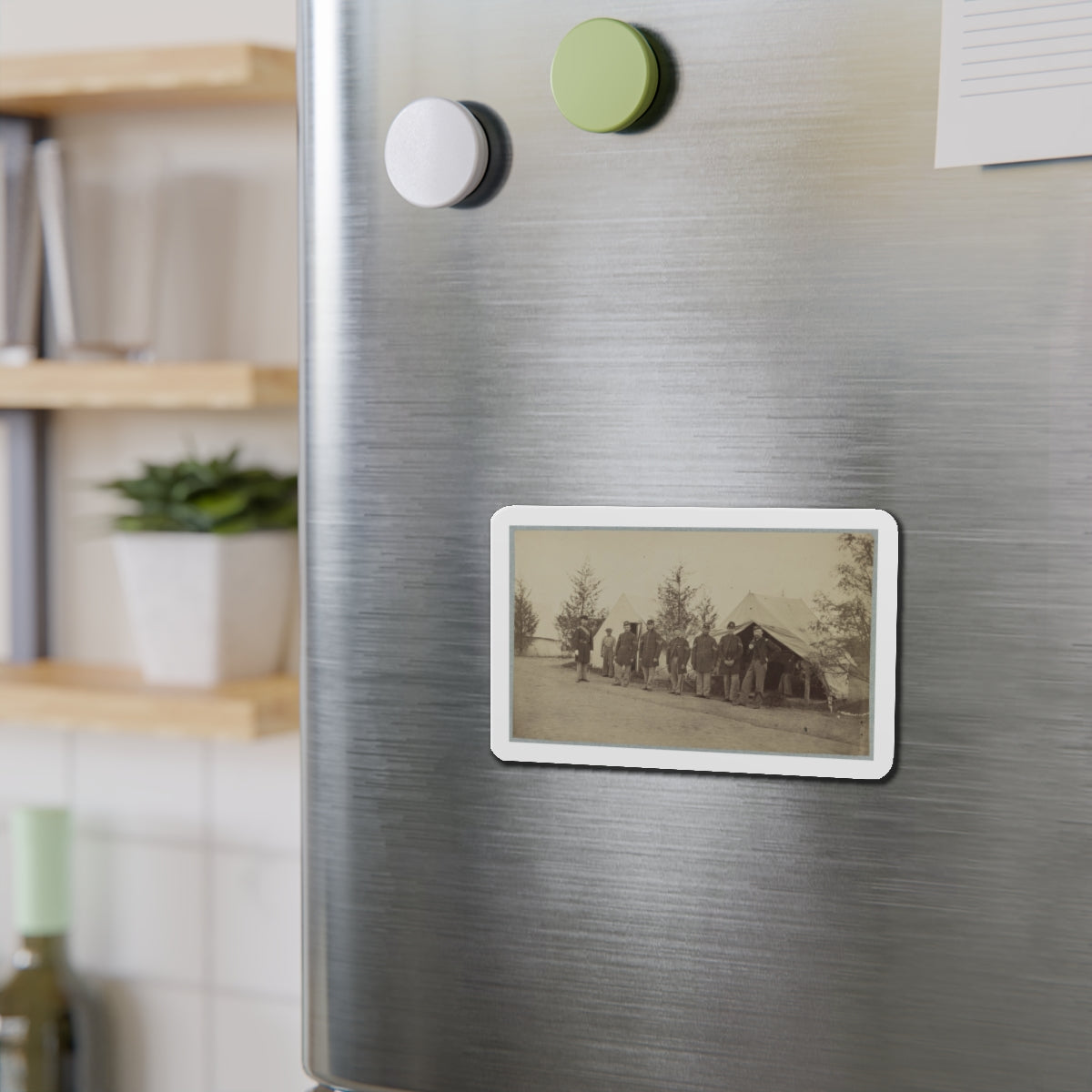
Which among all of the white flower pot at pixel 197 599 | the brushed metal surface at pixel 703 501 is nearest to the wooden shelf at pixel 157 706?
the white flower pot at pixel 197 599

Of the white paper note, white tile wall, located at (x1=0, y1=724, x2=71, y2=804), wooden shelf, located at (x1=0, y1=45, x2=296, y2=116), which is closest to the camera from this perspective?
the white paper note

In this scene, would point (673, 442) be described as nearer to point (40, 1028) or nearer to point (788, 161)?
point (788, 161)

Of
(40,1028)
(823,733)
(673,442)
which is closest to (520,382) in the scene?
(673,442)

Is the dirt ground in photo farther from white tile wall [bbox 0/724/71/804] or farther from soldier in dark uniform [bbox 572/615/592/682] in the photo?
white tile wall [bbox 0/724/71/804]

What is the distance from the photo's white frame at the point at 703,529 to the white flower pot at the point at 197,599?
23.1 inches

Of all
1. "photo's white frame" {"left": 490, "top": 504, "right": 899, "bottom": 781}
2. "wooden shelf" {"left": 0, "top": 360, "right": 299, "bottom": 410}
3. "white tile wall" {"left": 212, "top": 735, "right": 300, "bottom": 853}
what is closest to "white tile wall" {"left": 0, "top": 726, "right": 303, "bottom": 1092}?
"white tile wall" {"left": 212, "top": 735, "right": 300, "bottom": 853}

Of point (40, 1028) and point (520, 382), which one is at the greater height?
point (520, 382)

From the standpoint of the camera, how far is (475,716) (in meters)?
0.53

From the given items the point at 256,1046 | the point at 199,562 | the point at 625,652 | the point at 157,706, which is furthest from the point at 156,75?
Result: the point at 256,1046

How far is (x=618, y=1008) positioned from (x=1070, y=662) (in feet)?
0.75

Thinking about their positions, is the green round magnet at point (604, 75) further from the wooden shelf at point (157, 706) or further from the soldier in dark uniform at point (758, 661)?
the wooden shelf at point (157, 706)

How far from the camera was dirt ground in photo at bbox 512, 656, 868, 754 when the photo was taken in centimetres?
49

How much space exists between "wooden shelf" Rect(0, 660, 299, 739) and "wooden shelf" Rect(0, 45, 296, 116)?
0.48m

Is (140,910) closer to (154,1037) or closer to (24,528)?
(154,1037)
